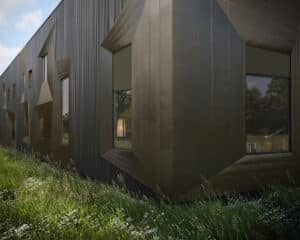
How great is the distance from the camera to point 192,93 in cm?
555

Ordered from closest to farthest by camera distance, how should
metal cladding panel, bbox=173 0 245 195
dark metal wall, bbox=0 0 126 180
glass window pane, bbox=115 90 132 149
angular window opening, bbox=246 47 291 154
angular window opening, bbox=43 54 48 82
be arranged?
metal cladding panel, bbox=173 0 245 195 → angular window opening, bbox=246 47 291 154 → glass window pane, bbox=115 90 132 149 → dark metal wall, bbox=0 0 126 180 → angular window opening, bbox=43 54 48 82

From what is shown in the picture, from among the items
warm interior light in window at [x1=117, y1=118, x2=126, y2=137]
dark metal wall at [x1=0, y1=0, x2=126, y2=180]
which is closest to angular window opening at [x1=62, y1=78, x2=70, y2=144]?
dark metal wall at [x1=0, y1=0, x2=126, y2=180]

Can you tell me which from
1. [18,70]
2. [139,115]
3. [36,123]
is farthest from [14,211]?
[18,70]

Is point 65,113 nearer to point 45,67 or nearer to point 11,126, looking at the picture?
point 45,67

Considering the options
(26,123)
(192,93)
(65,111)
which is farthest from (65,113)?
(26,123)

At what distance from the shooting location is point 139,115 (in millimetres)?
6129

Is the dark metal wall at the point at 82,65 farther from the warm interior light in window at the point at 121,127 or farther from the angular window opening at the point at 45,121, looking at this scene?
the angular window opening at the point at 45,121

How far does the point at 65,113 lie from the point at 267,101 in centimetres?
682

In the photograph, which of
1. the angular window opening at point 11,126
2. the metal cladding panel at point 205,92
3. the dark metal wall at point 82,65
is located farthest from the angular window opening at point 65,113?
the angular window opening at point 11,126

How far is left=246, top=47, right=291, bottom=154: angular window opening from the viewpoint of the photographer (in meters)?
6.39

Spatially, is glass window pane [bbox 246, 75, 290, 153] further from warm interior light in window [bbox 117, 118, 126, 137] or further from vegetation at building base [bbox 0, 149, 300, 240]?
warm interior light in window [bbox 117, 118, 126, 137]

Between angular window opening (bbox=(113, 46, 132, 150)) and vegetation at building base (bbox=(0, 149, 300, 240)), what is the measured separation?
168cm

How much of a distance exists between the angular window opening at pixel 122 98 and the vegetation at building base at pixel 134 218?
168cm

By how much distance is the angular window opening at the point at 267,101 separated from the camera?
21.0ft
